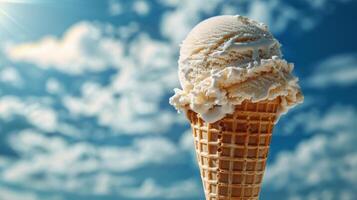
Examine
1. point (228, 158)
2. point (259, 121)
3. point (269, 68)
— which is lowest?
point (228, 158)

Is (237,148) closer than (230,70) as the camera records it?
No

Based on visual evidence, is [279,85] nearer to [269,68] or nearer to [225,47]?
[269,68]

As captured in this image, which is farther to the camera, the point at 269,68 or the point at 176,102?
the point at 176,102

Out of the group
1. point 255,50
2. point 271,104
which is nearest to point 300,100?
point 271,104

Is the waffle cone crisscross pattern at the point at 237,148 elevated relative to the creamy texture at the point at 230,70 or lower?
lower

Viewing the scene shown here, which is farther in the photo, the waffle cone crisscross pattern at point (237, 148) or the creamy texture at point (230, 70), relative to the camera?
the waffle cone crisscross pattern at point (237, 148)

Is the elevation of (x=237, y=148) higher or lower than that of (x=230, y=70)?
lower
